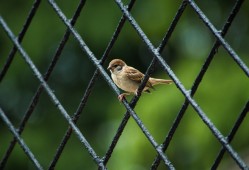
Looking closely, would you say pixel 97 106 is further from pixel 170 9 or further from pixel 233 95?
pixel 233 95

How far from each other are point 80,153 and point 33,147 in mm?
419

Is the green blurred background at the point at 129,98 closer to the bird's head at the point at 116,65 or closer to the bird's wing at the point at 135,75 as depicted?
the bird's head at the point at 116,65

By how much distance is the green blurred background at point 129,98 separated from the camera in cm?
389

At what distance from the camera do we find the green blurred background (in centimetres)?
389

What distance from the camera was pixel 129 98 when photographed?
14.4 feet

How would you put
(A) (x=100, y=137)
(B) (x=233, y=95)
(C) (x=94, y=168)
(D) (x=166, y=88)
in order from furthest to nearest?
(A) (x=100, y=137) → (C) (x=94, y=168) → (D) (x=166, y=88) → (B) (x=233, y=95)

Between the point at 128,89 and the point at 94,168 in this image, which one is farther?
the point at 94,168

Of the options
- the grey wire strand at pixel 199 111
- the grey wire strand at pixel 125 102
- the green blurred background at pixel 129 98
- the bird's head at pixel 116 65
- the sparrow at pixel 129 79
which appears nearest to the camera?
the grey wire strand at pixel 199 111

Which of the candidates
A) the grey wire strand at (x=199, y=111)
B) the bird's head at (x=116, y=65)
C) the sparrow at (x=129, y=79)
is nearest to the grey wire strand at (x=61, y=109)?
the grey wire strand at (x=199, y=111)

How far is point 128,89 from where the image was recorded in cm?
306

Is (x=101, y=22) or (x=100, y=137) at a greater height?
(x=101, y=22)


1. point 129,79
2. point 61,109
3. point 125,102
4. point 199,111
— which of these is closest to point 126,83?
point 129,79

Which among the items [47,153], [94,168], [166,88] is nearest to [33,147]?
[47,153]

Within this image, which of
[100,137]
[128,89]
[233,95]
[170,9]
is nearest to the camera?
[128,89]
